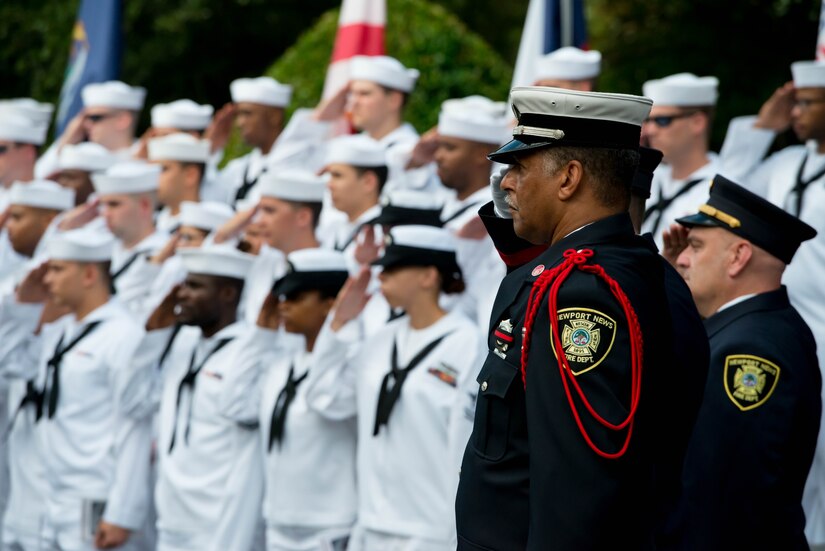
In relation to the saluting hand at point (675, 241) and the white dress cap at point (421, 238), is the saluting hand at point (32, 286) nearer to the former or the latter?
the white dress cap at point (421, 238)

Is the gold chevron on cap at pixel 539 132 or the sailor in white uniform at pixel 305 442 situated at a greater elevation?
the gold chevron on cap at pixel 539 132

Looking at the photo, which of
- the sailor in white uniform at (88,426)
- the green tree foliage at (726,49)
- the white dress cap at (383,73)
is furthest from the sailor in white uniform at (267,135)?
the green tree foliage at (726,49)

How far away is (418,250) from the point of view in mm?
6957

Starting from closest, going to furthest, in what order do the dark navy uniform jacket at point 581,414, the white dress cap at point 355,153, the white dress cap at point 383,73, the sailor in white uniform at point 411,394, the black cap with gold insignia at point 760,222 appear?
Answer: the dark navy uniform jacket at point 581,414
the black cap with gold insignia at point 760,222
the sailor in white uniform at point 411,394
the white dress cap at point 355,153
the white dress cap at point 383,73

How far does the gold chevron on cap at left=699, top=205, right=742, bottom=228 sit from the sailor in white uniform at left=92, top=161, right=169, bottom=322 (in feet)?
15.8

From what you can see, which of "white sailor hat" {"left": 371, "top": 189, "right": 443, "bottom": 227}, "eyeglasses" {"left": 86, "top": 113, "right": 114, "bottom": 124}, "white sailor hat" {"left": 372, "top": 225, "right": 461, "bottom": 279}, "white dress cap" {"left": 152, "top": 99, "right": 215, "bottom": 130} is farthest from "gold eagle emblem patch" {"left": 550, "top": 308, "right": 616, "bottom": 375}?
"eyeglasses" {"left": 86, "top": 113, "right": 114, "bottom": 124}

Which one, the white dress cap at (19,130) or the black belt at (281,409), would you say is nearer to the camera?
the black belt at (281,409)

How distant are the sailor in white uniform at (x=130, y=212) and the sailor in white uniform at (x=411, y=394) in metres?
2.81

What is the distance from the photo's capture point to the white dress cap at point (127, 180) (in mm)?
9633

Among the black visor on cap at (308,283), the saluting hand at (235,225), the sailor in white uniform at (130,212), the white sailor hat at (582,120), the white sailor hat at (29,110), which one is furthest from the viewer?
the white sailor hat at (29,110)

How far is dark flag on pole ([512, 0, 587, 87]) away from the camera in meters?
9.91

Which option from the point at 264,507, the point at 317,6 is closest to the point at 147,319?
the point at 264,507

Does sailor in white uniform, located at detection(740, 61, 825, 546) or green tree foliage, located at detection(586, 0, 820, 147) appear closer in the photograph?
sailor in white uniform, located at detection(740, 61, 825, 546)

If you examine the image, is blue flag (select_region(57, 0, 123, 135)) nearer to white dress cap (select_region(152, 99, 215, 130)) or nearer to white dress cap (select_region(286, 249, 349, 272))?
white dress cap (select_region(152, 99, 215, 130))
